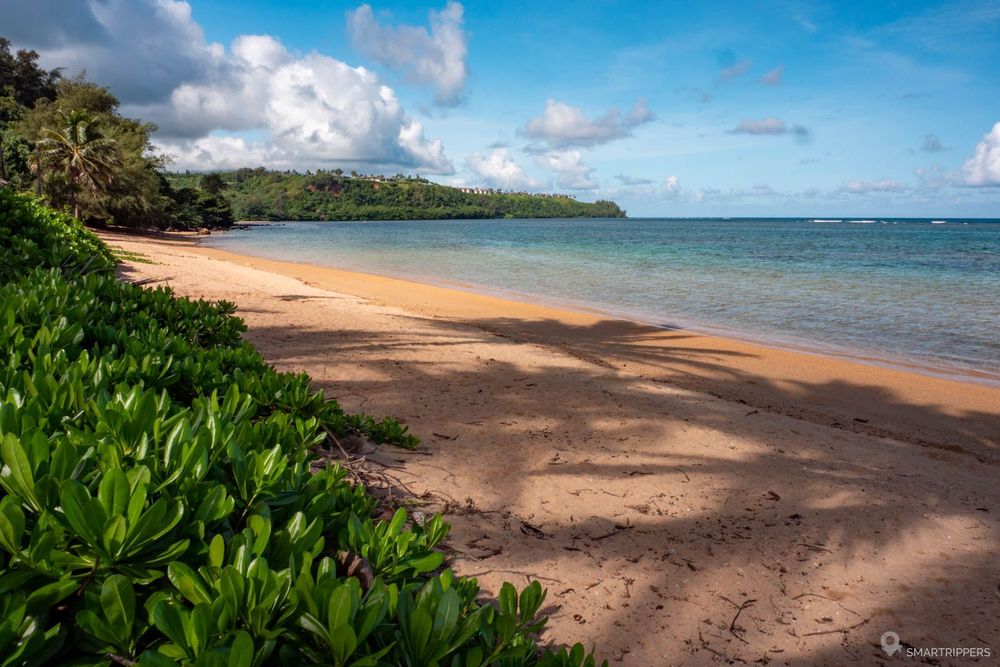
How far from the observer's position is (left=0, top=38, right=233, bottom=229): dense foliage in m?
30.4

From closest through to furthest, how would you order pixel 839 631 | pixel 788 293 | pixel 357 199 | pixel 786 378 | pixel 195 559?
pixel 195 559
pixel 839 631
pixel 786 378
pixel 788 293
pixel 357 199

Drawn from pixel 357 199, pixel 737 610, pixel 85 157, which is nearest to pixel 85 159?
pixel 85 157

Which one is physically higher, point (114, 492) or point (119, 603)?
point (114, 492)

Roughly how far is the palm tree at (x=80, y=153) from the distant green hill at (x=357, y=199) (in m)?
89.3

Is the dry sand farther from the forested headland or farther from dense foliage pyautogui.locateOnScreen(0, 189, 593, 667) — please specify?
the forested headland

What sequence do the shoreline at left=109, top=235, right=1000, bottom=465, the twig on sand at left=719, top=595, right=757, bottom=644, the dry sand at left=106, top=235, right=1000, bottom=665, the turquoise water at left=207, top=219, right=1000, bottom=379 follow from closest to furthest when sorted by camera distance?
1. the twig on sand at left=719, top=595, right=757, bottom=644
2. the dry sand at left=106, top=235, right=1000, bottom=665
3. the shoreline at left=109, top=235, right=1000, bottom=465
4. the turquoise water at left=207, top=219, right=1000, bottom=379

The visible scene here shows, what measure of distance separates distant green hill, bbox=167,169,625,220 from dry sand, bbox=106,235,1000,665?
122307mm

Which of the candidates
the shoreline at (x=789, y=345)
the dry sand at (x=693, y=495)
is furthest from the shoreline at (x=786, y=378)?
the shoreline at (x=789, y=345)

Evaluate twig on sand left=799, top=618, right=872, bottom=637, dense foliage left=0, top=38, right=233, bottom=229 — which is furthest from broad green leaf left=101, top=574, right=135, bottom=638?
dense foliage left=0, top=38, right=233, bottom=229

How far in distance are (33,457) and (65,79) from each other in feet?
173

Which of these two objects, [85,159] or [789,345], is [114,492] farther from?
[85,159]

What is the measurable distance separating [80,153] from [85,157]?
29 centimetres

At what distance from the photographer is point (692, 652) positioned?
2.29 metres

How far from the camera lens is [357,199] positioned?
15075 cm
